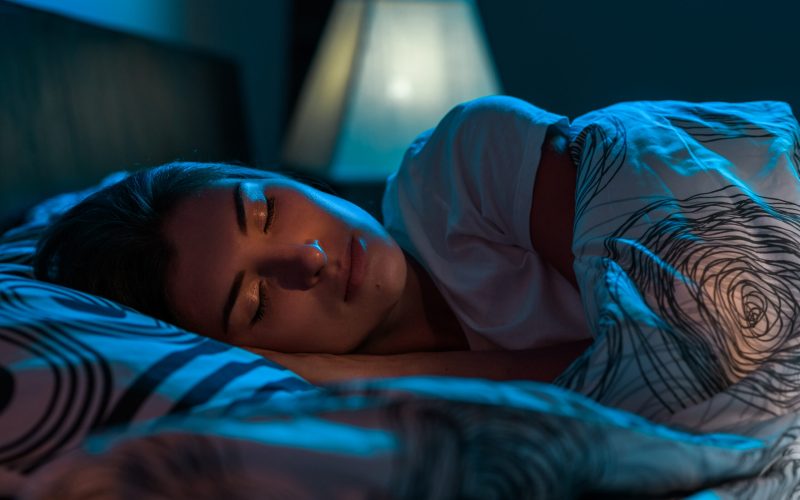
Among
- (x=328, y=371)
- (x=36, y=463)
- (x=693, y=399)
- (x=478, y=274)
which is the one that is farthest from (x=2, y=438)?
(x=478, y=274)

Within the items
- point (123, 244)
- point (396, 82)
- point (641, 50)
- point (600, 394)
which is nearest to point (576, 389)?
point (600, 394)

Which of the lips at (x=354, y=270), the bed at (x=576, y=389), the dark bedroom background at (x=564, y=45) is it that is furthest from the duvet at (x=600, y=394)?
the dark bedroom background at (x=564, y=45)

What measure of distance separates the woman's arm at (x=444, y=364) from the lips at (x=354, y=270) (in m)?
0.08

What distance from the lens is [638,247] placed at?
0.69 m

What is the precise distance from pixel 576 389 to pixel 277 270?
1.28ft

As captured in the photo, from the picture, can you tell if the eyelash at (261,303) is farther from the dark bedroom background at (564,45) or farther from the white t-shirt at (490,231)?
the dark bedroom background at (564,45)

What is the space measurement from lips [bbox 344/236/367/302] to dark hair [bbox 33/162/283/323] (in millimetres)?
193

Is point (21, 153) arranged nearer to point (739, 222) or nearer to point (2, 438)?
point (2, 438)

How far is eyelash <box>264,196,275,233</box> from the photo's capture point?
0.87m

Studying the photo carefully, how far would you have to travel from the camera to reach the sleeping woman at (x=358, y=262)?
855 millimetres

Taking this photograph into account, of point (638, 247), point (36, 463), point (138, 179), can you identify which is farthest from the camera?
point (138, 179)

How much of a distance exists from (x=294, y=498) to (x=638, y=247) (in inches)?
17.0

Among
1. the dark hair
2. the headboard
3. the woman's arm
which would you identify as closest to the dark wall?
the headboard

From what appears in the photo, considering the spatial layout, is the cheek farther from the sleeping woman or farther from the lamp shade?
the lamp shade
